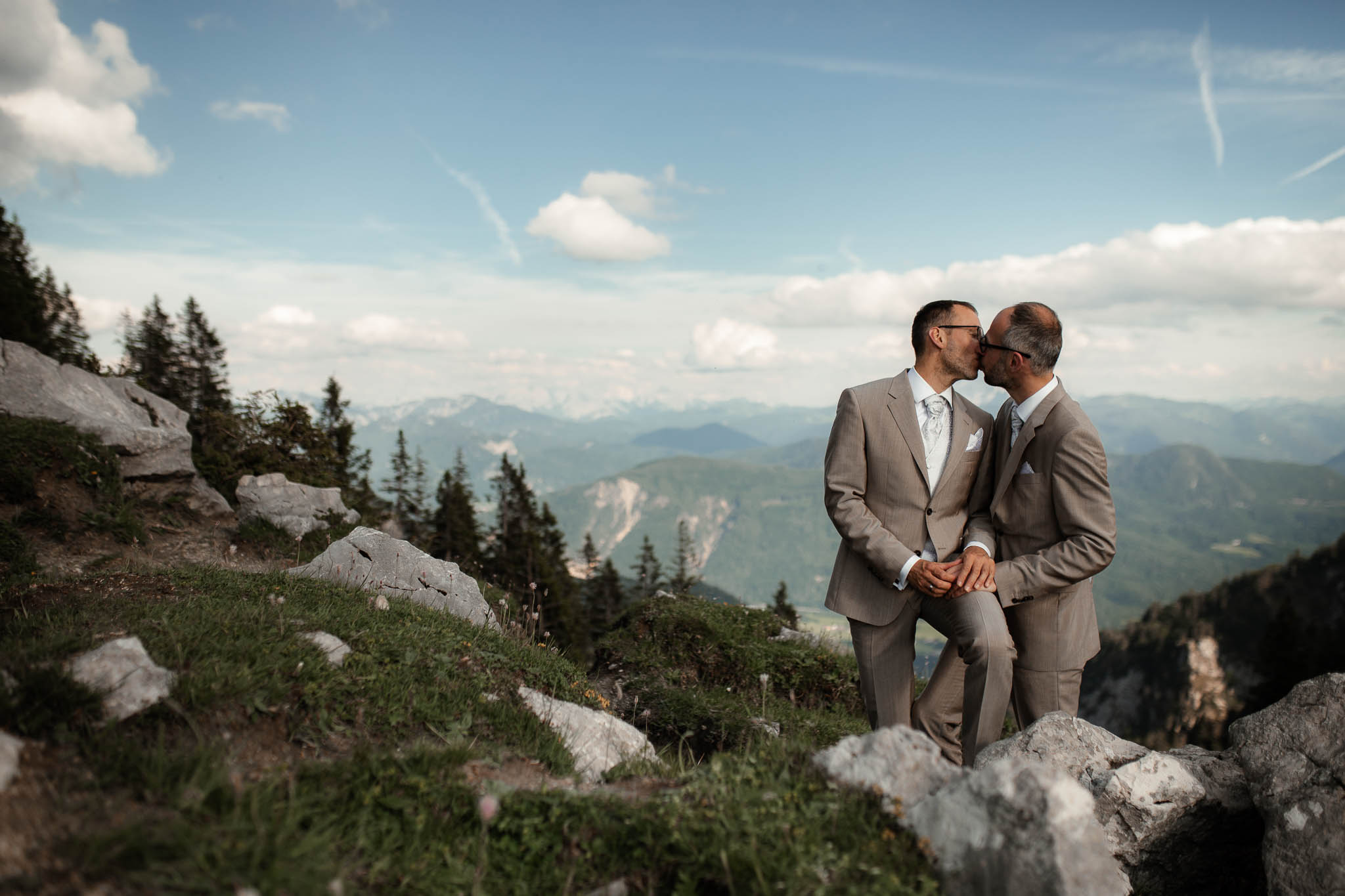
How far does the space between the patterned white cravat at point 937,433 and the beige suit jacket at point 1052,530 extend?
53cm

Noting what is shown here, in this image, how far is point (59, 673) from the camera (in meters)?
3.81

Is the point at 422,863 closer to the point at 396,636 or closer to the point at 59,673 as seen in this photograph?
the point at 59,673

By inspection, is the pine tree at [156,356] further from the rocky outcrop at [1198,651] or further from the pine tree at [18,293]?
the rocky outcrop at [1198,651]

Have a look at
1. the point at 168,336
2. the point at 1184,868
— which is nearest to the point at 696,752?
the point at 1184,868

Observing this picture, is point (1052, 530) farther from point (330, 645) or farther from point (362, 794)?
point (330, 645)

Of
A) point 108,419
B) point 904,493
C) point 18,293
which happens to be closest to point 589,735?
point 904,493

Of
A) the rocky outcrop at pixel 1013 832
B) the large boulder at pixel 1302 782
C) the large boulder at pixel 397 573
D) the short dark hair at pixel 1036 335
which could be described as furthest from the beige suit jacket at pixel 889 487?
the large boulder at pixel 397 573

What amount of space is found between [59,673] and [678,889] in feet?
11.9

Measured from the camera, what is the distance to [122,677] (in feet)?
13.2

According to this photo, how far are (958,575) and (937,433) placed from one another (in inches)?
50.5

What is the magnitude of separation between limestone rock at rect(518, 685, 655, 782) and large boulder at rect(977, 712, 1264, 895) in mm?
2830

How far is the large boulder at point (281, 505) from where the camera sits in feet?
50.3

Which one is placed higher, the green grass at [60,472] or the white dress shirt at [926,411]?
the white dress shirt at [926,411]

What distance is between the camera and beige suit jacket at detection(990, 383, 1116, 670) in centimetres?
546
